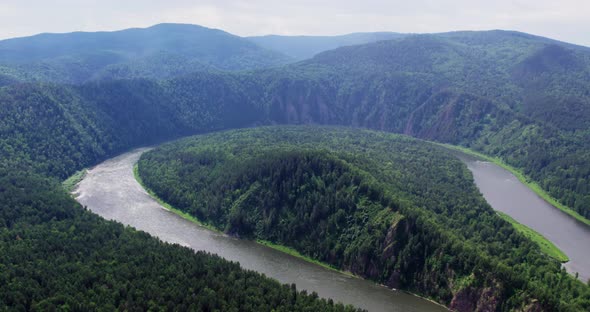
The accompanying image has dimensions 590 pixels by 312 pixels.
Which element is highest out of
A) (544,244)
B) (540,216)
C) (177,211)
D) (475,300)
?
(475,300)

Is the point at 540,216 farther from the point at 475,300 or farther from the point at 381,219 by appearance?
the point at 475,300

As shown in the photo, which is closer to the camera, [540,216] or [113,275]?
[113,275]

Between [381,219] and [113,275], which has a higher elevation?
[381,219]

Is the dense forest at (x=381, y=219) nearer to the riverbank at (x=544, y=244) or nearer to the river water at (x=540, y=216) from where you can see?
the riverbank at (x=544, y=244)

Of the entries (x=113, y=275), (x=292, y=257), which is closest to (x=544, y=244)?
(x=292, y=257)

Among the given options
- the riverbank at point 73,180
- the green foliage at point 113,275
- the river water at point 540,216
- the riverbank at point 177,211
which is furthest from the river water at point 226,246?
the river water at point 540,216

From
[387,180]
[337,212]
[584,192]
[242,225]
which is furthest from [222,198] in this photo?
[584,192]

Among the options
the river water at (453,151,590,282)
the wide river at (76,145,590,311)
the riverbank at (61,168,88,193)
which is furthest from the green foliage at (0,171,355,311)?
the river water at (453,151,590,282)
